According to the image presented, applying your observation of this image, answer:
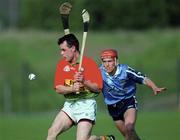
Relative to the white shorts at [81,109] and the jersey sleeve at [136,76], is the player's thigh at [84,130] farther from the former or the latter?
the jersey sleeve at [136,76]

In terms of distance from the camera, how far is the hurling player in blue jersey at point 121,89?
15258 millimetres

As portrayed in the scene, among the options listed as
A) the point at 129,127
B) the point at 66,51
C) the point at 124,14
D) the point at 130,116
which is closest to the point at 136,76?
the point at 130,116

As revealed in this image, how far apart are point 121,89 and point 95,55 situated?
30489 millimetres

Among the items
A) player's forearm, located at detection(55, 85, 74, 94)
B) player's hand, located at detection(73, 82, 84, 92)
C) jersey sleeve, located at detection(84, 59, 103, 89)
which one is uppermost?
jersey sleeve, located at detection(84, 59, 103, 89)

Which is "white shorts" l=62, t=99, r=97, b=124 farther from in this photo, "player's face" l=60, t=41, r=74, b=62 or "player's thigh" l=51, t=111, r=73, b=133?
"player's face" l=60, t=41, r=74, b=62

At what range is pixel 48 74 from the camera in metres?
42.0

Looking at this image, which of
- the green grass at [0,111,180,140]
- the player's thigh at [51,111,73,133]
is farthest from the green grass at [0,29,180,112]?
the player's thigh at [51,111,73,133]

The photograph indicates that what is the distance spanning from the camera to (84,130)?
13.5 m

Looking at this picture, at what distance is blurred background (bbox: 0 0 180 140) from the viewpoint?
30906 millimetres

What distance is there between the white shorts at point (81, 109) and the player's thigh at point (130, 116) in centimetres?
173

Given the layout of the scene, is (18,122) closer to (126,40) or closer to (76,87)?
(76,87)

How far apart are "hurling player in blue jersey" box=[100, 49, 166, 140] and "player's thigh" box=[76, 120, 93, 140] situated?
1775 millimetres

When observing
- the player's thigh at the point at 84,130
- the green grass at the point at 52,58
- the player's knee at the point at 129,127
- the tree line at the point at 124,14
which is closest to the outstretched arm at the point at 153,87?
the player's knee at the point at 129,127

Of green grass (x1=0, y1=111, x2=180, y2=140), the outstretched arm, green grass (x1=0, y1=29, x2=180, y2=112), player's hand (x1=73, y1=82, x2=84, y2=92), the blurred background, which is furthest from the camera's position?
green grass (x1=0, y1=29, x2=180, y2=112)
